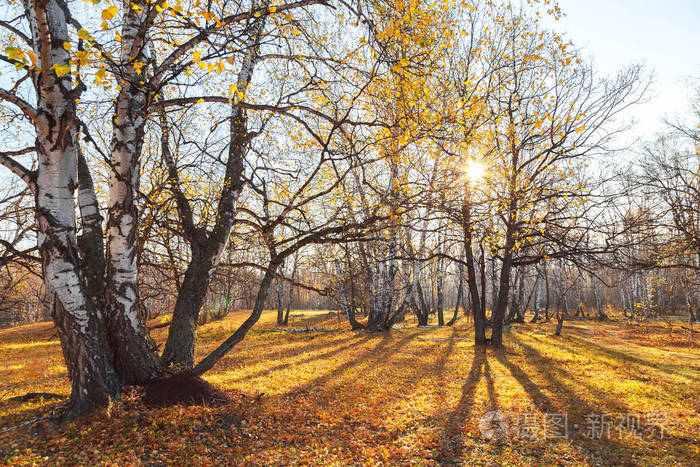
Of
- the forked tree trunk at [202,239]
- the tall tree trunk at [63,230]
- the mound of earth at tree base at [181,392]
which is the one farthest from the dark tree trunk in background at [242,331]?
the tall tree trunk at [63,230]

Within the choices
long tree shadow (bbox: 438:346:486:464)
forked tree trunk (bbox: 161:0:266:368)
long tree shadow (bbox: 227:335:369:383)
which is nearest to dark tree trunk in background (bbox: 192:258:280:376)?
forked tree trunk (bbox: 161:0:266:368)

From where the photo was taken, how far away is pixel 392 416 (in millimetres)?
5949

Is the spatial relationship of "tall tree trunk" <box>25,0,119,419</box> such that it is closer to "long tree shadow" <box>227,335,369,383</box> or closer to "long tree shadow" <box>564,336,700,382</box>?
"long tree shadow" <box>227,335,369,383</box>

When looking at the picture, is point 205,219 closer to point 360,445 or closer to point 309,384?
point 309,384

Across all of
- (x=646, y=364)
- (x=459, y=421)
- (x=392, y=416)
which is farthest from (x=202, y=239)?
(x=646, y=364)

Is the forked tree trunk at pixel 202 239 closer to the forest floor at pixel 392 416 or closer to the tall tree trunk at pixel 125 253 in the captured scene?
the tall tree trunk at pixel 125 253

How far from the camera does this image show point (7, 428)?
407cm

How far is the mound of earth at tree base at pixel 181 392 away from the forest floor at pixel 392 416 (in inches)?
6.4

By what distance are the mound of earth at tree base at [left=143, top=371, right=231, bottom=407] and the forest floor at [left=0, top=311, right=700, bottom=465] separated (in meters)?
0.16

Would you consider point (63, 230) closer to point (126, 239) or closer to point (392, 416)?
point (126, 239)

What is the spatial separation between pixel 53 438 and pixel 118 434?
0.69 m

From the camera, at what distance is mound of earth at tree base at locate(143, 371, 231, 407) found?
4.64 metres

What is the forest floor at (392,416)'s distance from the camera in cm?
400

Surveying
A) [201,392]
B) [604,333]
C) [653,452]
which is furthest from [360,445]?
[604,333]
